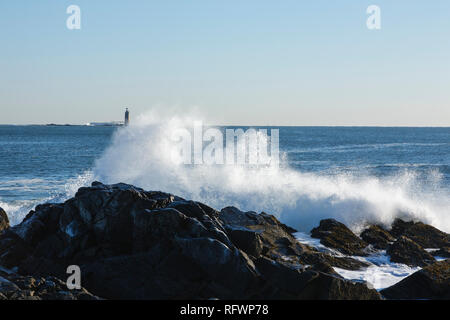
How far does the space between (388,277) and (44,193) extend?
16.9 m

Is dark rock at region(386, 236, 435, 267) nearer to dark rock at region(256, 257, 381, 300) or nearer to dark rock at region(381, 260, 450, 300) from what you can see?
dark rock at region(381, 260, 450, 300)

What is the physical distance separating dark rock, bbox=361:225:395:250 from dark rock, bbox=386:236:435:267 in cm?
93

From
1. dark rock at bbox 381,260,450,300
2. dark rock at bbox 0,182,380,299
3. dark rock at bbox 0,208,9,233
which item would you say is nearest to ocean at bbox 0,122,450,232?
dark rock at bbox 0,208,9,233

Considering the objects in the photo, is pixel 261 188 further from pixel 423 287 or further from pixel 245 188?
pixel 423 287

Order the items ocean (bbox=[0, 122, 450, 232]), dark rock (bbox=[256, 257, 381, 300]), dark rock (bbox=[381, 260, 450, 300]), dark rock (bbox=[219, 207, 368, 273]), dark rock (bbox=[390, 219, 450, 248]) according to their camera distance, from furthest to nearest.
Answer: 1. ocean (bbox=[0, 122, 450, 232])
2. dark rock (bbox=[390, 219, 450, 248])
3. dark rock (bbox=[219, 207, 368, 273])
4. dark rock (bbox=[381, 260, 450, 300])
5. dark rock (bbox=[256, 257, 381, 300])

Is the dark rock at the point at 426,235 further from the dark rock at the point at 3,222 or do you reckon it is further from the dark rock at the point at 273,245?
the dark rock at the point at 3,222

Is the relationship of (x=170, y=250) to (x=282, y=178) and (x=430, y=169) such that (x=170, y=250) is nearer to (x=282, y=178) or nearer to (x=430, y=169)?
(x=282, y=178)

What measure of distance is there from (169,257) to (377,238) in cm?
719

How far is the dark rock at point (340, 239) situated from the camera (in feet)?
43.2

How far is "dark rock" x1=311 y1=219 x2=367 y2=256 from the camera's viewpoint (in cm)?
1316
